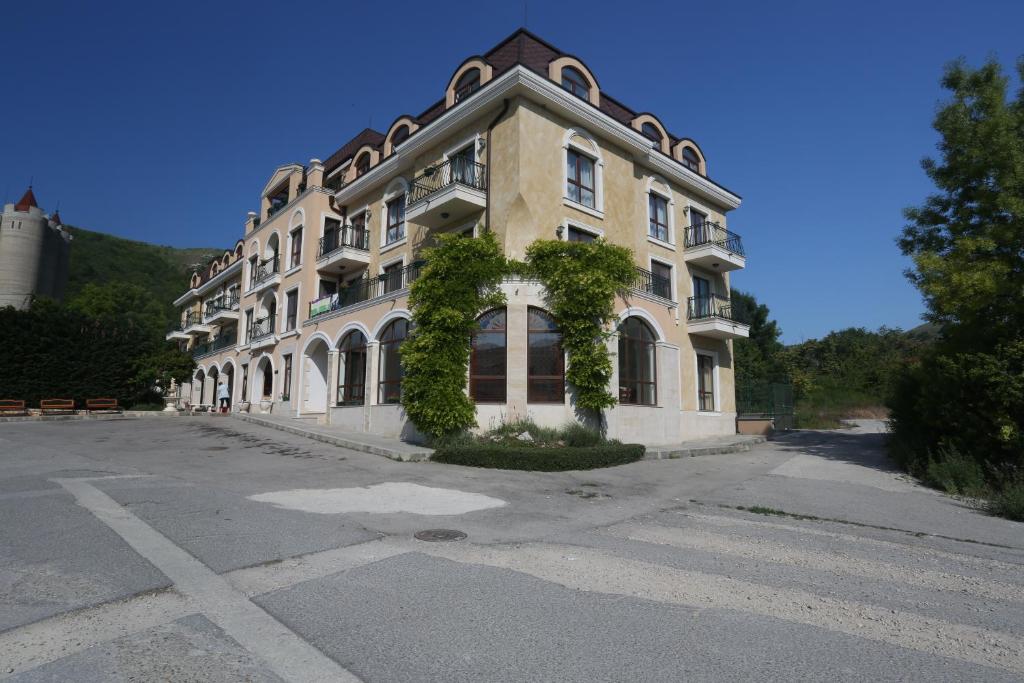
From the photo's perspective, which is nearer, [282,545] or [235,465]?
[282,545]

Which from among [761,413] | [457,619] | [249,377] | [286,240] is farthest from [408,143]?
[761,413]

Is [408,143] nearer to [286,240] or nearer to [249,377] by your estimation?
[286,240]

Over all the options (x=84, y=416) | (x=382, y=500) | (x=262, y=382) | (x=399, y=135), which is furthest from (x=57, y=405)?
(x=382, y=500)

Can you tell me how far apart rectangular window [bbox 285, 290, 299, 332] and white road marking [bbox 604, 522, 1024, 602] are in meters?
24.2

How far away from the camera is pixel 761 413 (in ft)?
92.3

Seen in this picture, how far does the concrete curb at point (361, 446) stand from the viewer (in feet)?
43.5

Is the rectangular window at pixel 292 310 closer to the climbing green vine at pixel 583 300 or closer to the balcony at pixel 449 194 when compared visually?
the balcony at pixel 449 194

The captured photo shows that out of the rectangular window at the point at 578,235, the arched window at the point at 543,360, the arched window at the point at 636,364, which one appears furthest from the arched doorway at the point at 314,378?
the arched window at the point at 636,364

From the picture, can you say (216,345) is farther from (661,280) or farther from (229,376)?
(661,280)

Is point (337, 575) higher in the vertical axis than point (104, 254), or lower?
lower

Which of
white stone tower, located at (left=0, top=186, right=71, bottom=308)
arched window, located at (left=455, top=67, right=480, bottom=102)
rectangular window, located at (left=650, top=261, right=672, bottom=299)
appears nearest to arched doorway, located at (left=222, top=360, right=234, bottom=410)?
arched window, located at (left=455, top=67, right=480, bottom=102)

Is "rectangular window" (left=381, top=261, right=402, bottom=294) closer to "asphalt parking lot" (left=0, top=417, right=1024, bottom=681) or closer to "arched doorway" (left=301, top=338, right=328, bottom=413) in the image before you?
"arched doorway" (left=301, top=338, right=328, bottom=413)

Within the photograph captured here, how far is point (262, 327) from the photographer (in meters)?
30.5

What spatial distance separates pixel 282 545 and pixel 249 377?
28038mm
